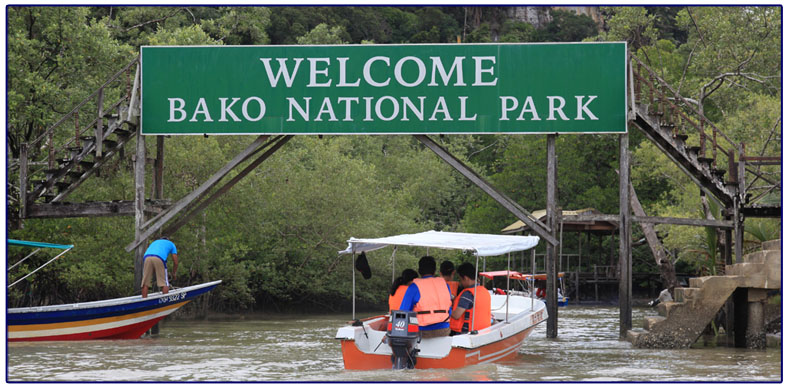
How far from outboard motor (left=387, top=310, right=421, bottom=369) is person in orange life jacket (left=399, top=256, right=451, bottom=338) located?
118 mm

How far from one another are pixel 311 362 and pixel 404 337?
3400 millimetres

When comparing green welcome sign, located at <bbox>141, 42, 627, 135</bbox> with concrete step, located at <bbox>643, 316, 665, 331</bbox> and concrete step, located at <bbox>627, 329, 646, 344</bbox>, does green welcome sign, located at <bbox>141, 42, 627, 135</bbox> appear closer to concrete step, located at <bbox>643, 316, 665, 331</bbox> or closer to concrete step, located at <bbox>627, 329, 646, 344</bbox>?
concrete step, located at <bbox>643, 316, 665, 331</bbox>

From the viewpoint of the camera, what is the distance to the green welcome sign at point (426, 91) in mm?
21125

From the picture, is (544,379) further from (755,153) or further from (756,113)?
(756,113)

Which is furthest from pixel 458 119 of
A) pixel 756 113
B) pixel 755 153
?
pixel 756 113

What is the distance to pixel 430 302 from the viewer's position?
49.0 feet

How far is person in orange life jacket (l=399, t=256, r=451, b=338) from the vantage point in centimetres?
1491

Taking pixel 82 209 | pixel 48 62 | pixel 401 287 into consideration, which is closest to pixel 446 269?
pixel 401 287

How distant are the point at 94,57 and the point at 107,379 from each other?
16.5 metres

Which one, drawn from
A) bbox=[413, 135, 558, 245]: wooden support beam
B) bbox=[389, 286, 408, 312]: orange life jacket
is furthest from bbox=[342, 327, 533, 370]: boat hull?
bbox=[413, 135, 558, 245]: wooden support beam

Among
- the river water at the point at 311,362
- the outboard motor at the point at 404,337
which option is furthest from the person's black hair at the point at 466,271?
the river water at the point at 311,362

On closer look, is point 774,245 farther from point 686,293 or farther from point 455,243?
point 455,243

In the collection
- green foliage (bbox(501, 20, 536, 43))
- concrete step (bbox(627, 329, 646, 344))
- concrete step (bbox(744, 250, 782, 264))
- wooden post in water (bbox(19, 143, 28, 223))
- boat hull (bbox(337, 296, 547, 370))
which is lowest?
concrete step (bbox(627, 329, 646, 344))

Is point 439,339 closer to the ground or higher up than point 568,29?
closer to the ground
